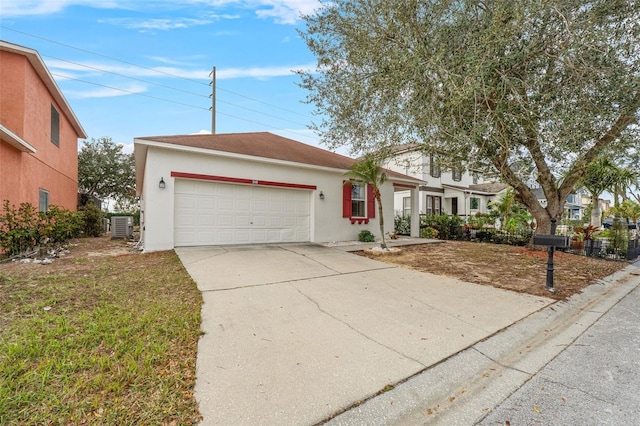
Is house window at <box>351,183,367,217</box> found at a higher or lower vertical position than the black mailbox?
higher

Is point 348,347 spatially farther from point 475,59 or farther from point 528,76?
point 528,76

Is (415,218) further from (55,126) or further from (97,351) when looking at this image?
(55,126)

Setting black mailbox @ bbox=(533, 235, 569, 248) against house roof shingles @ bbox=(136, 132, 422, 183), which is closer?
black mailbox @ bbox=(533, 235, 569, 248)

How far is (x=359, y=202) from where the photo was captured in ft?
39.9

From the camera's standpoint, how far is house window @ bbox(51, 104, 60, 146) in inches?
443

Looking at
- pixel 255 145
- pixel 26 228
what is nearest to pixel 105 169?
pixel 26 228

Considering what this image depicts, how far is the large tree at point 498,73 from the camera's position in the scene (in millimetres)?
5055

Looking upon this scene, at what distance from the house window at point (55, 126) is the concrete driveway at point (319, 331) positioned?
9.97 m

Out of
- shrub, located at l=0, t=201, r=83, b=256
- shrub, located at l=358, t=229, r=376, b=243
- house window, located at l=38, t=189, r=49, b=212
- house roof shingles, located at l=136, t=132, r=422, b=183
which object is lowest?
shrub, located at l=358, t=229, r=376, b=243

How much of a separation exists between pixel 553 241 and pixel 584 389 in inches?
119

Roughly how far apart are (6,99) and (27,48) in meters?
1.63

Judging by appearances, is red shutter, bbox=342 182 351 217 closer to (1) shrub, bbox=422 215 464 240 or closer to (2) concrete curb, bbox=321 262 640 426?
(1) shrub, bbox=422 215 464 240

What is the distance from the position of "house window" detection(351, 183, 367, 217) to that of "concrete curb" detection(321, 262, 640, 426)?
8.09 metres

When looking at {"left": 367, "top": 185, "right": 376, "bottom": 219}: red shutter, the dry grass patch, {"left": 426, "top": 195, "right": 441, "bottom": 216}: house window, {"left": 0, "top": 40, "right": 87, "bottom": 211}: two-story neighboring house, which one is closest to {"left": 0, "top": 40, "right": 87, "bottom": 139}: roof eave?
{"left": 0, "top": 40, "right": 87, "bottom": 211}: two-story neighboring house
